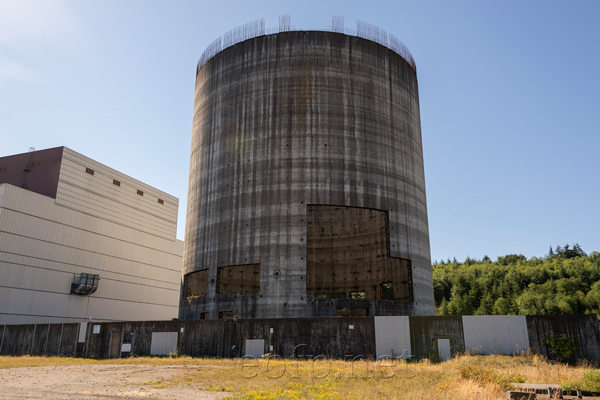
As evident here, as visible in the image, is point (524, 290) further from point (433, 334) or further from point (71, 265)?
point (71, 265)

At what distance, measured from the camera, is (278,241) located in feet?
118

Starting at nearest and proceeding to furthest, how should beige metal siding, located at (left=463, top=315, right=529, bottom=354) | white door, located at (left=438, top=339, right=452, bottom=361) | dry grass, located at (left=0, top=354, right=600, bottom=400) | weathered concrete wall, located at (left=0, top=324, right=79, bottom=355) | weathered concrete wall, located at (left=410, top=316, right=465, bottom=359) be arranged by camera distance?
dry grass, located at (left=0, top=354, right=600, bottom=400)
beige metal siding, located at (left=463, top=315, right=529, bottom=354)
white door, located at (left=438, top=339, right=452, bottom=361)
weathered concrete wall, located at (left=410, top=316, right=465, bottom=359)
weathered concrete wall, located at (left=0, top=324, right=79, bottom=355)

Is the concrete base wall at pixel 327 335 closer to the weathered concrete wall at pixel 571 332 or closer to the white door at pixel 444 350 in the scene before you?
the weathered concrete wall at pixel 571 332

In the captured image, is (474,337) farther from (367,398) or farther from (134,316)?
(134,316)

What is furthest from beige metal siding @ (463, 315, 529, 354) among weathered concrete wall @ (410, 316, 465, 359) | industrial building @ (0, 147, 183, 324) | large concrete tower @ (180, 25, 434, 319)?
industrial building @ (0, 147, 183, 324)

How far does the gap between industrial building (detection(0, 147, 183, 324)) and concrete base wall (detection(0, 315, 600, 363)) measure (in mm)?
13620

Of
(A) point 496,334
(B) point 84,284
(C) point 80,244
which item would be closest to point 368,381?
(A) point 496,334

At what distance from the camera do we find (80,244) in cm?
4853

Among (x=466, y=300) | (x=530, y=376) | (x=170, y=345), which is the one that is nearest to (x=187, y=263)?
(x=170, y=345)

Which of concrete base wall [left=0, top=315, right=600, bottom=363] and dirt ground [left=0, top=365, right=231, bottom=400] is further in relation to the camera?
concrete base wall [left=0, top=315, right=600, bottom=363]

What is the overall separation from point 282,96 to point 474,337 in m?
23.4

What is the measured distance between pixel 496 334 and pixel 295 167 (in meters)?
18.7

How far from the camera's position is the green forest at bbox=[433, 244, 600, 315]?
102 m

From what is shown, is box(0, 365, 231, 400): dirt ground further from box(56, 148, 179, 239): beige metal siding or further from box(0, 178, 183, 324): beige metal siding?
box(56, 148, 179, 239): beige metal siding
